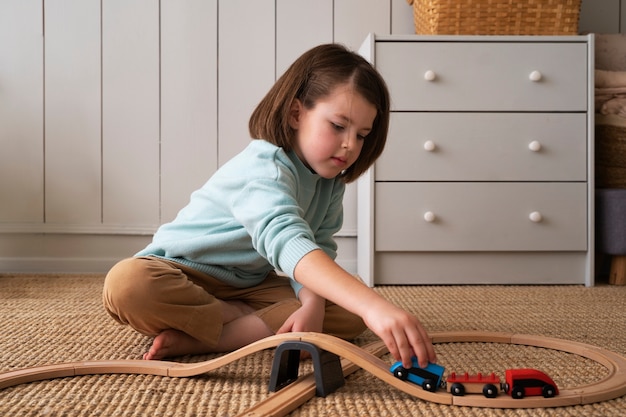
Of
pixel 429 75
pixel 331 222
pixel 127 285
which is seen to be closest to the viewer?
pixel 127 285

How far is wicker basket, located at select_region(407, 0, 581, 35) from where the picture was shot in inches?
74.3

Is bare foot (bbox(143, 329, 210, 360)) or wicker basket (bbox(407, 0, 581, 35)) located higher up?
wicker basket (bbox(407, 0, 581, 35))

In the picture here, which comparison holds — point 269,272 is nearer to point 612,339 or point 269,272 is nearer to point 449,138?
point 612,339

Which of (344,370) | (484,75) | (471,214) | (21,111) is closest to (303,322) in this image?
(344,370)

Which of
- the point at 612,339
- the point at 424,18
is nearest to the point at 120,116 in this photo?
the point at 424,18

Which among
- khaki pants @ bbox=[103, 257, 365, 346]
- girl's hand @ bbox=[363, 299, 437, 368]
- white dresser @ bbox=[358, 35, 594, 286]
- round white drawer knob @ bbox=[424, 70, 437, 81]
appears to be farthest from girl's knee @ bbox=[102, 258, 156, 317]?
round white drawer knob @ bbox=[424, 70, 437, 81]

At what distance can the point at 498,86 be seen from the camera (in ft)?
6.12

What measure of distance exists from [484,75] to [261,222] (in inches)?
45.0

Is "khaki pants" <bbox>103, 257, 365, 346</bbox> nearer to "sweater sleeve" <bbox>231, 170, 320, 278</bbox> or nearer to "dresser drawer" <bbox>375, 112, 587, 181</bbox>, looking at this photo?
"sweater sleeve" <bbox>231, 170, 320, 278</bbox>

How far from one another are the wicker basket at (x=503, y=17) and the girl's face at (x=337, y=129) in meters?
0.96

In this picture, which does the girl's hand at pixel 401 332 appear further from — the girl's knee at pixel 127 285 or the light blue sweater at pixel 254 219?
the girl's knee at pixel 127 285

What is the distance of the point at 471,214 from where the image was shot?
1876mm

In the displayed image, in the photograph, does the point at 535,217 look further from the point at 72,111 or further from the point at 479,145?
the point at 72,111

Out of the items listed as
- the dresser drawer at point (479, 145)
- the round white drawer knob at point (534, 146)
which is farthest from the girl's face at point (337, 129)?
the round white drawer knob at point (534, 146)
